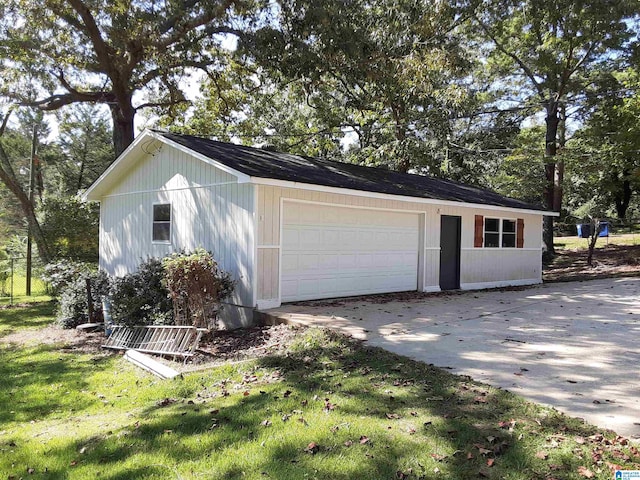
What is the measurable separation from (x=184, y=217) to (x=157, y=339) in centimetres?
316

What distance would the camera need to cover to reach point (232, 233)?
28.0 ft

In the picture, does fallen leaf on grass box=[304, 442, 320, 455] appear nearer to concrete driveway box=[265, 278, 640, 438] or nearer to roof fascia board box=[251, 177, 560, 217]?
concrete driveway box=[265, 278, 640, 438]

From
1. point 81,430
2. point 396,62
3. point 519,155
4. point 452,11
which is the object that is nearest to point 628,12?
point 519,155

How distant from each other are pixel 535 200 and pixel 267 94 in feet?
51.4

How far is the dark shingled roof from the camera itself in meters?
8.58

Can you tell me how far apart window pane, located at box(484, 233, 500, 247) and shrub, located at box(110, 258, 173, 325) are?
30.2 feet

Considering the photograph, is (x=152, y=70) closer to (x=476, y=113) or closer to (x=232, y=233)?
(x=232, y=233)

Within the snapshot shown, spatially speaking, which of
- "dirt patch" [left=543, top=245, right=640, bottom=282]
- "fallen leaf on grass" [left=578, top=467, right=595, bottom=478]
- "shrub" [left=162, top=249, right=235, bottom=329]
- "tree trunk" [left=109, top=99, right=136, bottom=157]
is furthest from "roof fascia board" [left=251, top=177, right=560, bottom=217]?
"tree trunk" [left=109, top=99, right=136, bottom=157]

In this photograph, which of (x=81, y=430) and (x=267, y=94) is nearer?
(x=81, y=430)

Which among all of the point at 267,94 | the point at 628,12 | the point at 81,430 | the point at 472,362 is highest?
the point at 628,12

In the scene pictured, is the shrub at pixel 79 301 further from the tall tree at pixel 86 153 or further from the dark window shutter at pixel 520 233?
the tall tree at pixel 86 153

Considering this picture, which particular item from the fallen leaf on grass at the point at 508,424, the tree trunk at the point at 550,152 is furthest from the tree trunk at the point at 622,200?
the fallen leaf on grass at the point at 508,424

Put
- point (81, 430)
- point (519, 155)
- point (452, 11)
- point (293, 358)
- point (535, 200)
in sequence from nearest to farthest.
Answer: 1. point (81, 430)
2. point (293, 358)
3. point (452, 11)
4. point (519, 155)
5. point (535, 200)

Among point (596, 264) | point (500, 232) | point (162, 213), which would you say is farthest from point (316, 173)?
point (596, 264)
